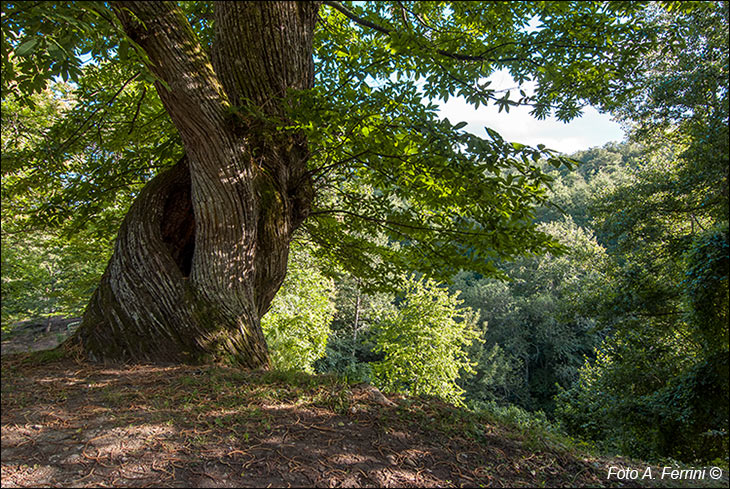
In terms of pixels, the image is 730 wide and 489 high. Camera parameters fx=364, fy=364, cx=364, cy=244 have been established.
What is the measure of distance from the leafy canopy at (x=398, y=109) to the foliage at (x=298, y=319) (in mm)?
9148

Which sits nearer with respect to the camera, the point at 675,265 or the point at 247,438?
the point at 247,438

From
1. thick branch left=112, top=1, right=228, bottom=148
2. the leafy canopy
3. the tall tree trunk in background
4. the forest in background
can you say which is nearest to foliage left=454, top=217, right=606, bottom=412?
the forest in background

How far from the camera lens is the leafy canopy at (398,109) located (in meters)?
2.62

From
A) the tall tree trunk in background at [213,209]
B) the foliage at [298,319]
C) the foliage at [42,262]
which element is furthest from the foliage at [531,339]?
the tall tree trunk in background at [213,209]

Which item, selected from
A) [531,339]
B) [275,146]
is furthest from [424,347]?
[531,339]

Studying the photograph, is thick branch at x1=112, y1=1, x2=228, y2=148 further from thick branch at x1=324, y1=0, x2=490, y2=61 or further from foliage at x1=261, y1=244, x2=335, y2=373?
foliage at x1=261, y1=244, x2=335, y2=373

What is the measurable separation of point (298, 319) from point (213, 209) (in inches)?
509

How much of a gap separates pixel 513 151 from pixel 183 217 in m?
3.68

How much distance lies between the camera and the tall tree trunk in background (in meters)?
3.47

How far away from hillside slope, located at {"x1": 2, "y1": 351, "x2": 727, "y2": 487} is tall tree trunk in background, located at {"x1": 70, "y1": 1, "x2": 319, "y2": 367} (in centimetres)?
53

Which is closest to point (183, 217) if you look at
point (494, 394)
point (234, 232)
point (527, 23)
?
point (234, 232)

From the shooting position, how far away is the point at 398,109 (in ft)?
11.2

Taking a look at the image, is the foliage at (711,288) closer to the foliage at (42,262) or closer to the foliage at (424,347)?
the foliage at (42,262)

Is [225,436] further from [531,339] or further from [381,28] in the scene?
[531,339]
